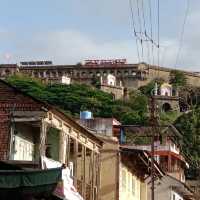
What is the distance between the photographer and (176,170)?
63531 mm

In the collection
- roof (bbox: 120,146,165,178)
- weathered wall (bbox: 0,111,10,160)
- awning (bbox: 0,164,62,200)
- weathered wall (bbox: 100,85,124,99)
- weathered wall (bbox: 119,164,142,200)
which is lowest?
weathered wall (bbox: 119,164,142,200)

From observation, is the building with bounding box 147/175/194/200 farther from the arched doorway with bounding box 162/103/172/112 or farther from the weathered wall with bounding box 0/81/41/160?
the arched doorway with bounding box 162/103/172/112

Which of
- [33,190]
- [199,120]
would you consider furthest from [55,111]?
[199,120]

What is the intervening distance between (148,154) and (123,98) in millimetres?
151256

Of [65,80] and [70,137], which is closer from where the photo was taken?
[70,137]

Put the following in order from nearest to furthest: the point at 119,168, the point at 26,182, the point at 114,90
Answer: the point at 26,182 < the point at 119,168 < the point at 114,90

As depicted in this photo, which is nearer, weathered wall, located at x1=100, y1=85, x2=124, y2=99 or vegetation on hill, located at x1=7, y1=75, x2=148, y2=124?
vegetation on hill, located at x1=7, y1=75, x2=148, y2=124

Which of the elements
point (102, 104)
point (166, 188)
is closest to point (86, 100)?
point (102, 104)

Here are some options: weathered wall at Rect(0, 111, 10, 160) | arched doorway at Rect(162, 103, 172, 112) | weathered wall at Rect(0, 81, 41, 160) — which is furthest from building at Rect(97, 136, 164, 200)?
arched doorway at Rect(162, 103, 172, 112)

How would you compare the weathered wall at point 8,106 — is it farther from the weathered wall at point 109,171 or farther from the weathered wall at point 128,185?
the weathered wall at point 128,185

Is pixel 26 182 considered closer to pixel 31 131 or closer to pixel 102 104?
pixel 31 131

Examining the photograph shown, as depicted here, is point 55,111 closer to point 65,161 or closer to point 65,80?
point 65,161

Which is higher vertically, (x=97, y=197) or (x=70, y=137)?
(x=70, y=137)

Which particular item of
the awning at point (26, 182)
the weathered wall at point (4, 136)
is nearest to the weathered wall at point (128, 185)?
the weathered wall at point (4, 136)
